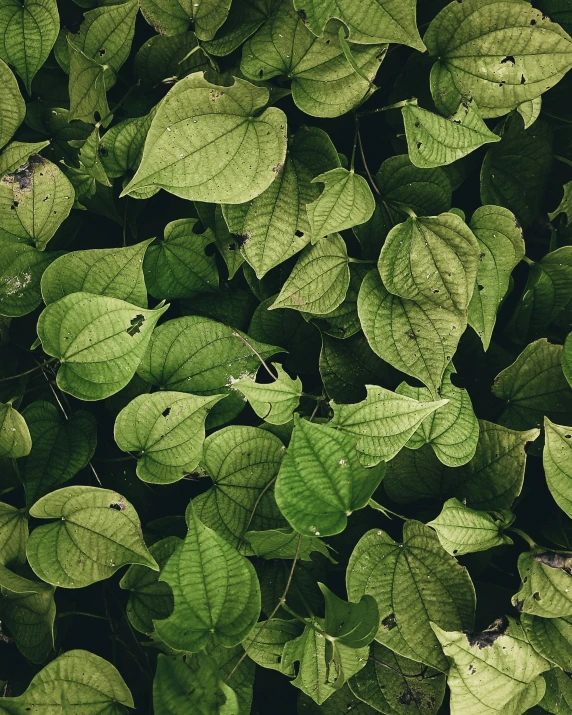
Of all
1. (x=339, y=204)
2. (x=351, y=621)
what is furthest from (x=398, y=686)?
(x=339, y=204)

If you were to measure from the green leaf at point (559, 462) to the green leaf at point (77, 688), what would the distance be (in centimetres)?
65

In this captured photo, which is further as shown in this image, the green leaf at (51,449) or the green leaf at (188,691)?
the green leaf at (51,449)

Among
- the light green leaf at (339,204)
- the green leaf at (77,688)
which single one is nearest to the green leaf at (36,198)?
the light green leaf at (339,204)

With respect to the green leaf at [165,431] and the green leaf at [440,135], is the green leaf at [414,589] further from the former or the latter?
the green leaf at [440,135]

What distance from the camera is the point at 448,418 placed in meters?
0.89

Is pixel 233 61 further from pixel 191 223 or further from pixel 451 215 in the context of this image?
pixel 451 215

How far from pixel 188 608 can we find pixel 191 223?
0.53 metres

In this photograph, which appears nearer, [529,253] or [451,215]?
[451,215]

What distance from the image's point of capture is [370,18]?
0.76 metres

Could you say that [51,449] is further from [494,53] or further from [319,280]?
[494,53]

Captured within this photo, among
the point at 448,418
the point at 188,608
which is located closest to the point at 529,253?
the point at 448,418

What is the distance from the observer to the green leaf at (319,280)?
0.86 m

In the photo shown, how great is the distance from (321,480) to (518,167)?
2.00 feet

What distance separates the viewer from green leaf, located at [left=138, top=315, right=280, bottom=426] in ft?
2.94
